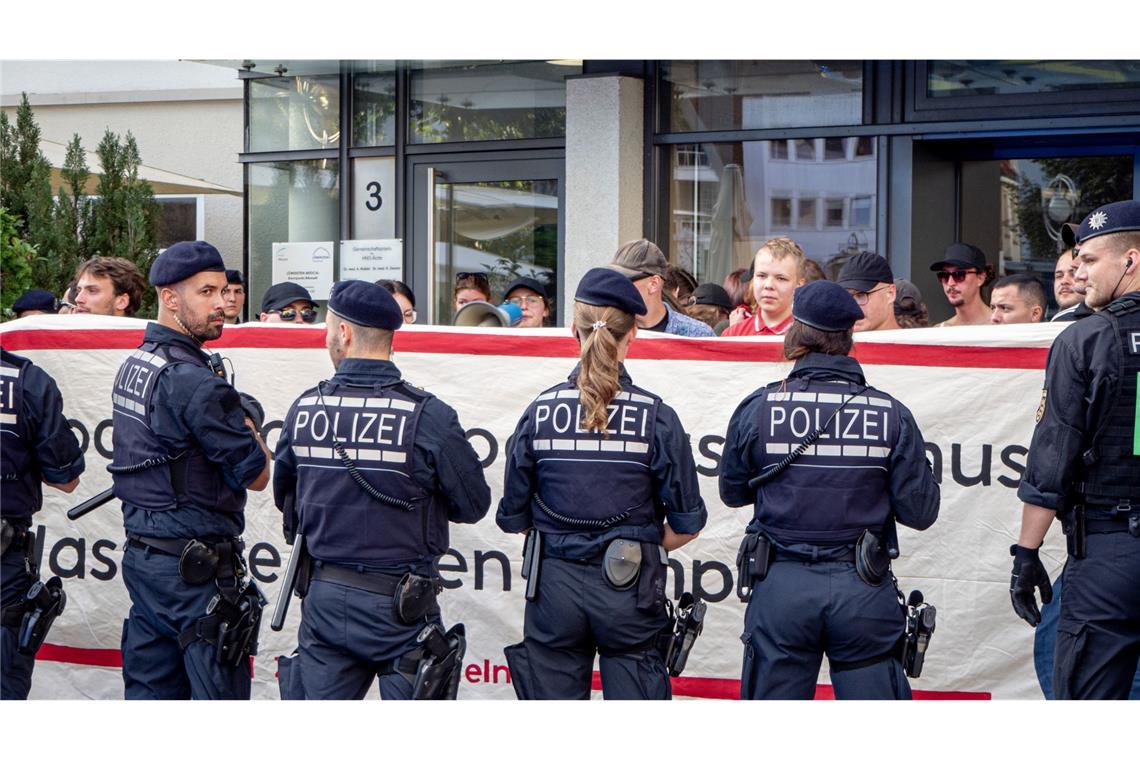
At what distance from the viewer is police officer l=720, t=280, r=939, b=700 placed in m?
4.51

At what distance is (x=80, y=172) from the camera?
1362 centimetres

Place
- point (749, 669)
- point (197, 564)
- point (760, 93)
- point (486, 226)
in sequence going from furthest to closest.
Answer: point (486, 226), point (760, 93), point (197, 564), point (749, 669)

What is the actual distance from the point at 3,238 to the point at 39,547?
2.75 meters

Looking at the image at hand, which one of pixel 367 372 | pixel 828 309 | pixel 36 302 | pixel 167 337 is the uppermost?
pixel 36 302

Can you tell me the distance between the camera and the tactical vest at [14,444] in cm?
536

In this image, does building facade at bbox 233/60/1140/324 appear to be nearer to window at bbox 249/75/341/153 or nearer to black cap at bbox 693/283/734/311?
window at bbox 249/75/341/153

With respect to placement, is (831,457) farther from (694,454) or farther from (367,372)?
(367,372)

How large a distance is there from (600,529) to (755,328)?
7.04 feet

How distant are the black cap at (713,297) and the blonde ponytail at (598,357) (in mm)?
3383

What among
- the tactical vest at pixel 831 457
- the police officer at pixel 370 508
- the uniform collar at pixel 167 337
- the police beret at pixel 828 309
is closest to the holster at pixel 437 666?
the police officer at pixel 370 508

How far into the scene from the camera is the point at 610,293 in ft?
15.5

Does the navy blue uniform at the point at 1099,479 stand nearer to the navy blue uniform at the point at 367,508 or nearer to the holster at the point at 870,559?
the holster at the point at 870,559

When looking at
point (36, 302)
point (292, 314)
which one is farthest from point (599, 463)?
point (36, 302)

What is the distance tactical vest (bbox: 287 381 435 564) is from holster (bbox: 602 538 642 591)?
66cm
